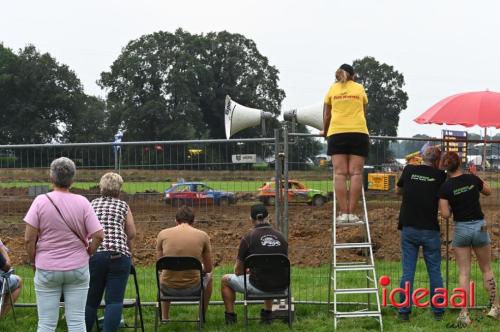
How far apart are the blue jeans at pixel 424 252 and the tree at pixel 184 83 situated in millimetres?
60168

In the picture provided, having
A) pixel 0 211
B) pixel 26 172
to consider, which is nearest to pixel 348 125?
pixel 26 172

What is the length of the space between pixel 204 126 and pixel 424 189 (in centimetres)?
6235

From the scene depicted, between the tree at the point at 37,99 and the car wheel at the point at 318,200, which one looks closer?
the car wheel at the point at 318,200

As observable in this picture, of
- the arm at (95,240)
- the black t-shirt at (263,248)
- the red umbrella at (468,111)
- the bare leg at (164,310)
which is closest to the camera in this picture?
the arm at (95,240)

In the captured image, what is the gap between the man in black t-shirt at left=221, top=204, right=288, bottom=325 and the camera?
7.89m

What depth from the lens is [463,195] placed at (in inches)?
318

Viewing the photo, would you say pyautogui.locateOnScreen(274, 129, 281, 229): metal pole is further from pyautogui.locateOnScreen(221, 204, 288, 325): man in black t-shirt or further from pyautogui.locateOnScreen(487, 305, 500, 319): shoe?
pyautogui.locateOnScreen(487, 305, 500, 319): shoe

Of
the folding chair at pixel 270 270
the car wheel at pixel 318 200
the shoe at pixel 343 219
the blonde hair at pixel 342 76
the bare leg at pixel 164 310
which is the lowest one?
the bare leg at pixel 164 310

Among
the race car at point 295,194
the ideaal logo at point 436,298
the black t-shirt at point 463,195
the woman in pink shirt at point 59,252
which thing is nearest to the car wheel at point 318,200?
the race car at point 295,194

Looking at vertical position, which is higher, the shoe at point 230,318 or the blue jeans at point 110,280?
the blue jeans at point 110,280

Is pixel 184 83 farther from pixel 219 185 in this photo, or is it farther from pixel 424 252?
pixel 424 252

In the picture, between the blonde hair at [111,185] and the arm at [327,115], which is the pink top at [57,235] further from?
the arm at [327,115]

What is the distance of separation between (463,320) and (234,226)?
4.13 metres

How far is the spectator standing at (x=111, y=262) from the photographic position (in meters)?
7.21
